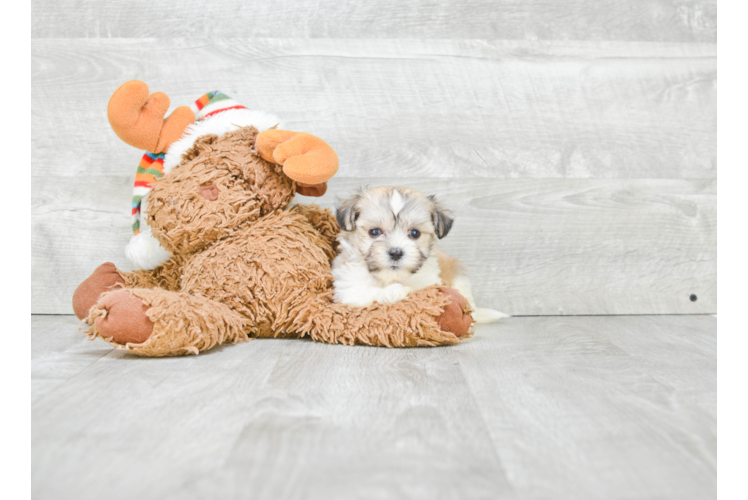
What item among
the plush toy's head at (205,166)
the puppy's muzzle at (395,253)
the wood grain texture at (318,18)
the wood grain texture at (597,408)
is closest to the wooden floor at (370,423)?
the wood grain texture at (597,408)

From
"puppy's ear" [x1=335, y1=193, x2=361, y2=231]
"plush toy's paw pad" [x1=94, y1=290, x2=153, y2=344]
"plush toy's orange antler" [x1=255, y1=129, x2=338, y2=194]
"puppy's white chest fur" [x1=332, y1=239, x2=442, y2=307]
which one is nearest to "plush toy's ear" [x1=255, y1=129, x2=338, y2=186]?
"plush toy's orange antler" [x1=255, y1=129, x2=338, y2=194]

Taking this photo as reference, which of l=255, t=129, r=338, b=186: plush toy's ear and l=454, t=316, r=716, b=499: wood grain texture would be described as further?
l=255, t=129, r=338, b=186: plush toy's ear

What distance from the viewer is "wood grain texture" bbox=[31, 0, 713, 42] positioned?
2393 millimetres

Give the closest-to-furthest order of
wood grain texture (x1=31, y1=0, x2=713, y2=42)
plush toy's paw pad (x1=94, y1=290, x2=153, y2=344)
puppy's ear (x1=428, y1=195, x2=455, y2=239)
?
plush toy's paw pad (x1=94, y1=290, x2=153, y2=344), puppy's ear (x1=428, y1=195, x2=455, y2=239), wood grain texture (x1=31, y1=0, x2=713, y2=42)

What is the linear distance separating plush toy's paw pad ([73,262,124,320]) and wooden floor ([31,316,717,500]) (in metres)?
0.18

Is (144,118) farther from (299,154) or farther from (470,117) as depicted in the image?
(470,117)

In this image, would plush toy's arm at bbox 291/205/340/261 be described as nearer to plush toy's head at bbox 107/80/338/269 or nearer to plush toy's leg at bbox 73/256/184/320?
plush toy's head at bbox 107/80/338/269

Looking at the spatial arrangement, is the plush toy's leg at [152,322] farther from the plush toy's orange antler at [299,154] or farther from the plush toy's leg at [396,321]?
the plush toy's orange antler at [299,154]

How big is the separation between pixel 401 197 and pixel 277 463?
41.1 inches

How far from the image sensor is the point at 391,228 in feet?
6.19

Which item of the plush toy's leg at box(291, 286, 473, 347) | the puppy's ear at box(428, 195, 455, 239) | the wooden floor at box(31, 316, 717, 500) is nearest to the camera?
the wooden floor at box(31, 316, 717, 500)

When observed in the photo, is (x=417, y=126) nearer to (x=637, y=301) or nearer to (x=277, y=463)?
(x=637, y=301)

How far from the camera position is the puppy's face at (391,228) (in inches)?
73.5
